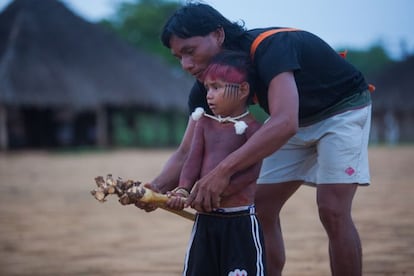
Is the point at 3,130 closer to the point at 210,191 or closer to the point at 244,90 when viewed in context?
the point at 244,90

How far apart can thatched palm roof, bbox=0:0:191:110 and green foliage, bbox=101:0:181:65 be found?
440 inches

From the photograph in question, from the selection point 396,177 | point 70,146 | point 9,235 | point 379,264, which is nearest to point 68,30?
point 70,146

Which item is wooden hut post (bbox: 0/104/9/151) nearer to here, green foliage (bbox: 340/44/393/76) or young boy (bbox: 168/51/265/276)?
young boy (bbox: 168/51/265/276)

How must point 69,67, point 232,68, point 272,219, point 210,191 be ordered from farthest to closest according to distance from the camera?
point 69,67 → point 272,219 → point 232,68 → point 210,191

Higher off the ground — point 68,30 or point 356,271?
point 68,30

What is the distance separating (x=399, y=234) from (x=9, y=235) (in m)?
3.38

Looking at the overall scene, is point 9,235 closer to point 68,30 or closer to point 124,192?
point 124,192

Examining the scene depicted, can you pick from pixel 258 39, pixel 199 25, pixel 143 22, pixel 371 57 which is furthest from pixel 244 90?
pixel 371 57

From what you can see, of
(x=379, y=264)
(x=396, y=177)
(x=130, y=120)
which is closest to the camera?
(x=379, y=264)

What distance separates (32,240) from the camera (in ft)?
17.7

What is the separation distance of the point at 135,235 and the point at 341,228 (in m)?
2.97

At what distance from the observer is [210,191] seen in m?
2.52

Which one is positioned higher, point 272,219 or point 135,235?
point 272,219

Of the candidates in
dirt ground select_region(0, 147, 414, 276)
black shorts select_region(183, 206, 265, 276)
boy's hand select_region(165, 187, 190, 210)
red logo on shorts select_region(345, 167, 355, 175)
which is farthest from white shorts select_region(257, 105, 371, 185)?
dirt ground select_region(0, 147, 414, 276)
